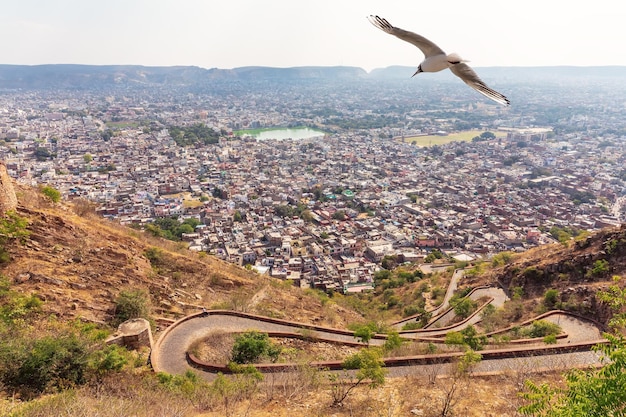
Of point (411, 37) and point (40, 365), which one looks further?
point (40, 365)

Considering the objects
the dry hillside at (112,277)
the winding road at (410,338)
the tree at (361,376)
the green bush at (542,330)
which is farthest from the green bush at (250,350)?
the green bush at (542,330)

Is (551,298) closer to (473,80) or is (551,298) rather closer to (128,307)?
(473,80)

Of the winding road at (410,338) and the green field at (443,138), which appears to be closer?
the winding road at (410,338)

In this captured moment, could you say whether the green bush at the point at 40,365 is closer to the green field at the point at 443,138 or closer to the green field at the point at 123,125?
the green field at the point at 443,138

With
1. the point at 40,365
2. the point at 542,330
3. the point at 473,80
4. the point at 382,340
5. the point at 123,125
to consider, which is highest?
the point at 123,125

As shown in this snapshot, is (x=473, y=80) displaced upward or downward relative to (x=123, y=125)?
downward

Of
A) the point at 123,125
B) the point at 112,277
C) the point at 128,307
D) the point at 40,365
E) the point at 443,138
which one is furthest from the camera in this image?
the point at 123,125

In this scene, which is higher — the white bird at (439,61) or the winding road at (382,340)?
the white bird at (439,61)

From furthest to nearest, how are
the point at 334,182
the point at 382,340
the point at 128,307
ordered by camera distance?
the point at 334,182
the point at 382,340
the point at 128,307

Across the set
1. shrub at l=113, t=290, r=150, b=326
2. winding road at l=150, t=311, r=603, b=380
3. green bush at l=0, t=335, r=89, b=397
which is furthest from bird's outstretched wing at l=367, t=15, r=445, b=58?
shrub at l=113, t=290, r=150, b=326

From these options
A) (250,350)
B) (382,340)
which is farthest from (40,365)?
(382,340)
